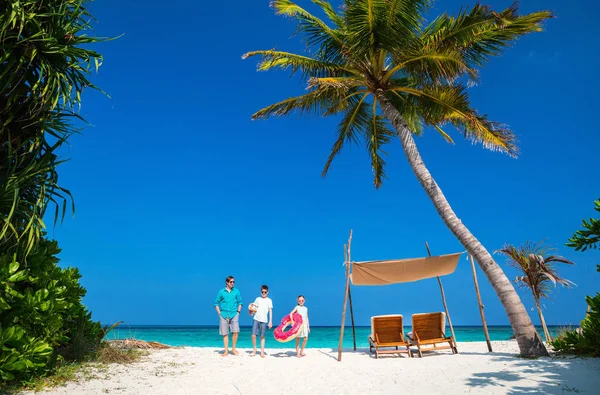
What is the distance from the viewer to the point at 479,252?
8.95 metres

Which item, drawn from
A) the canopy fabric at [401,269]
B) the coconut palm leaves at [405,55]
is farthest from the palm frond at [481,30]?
the canopy fabric at [401,269]

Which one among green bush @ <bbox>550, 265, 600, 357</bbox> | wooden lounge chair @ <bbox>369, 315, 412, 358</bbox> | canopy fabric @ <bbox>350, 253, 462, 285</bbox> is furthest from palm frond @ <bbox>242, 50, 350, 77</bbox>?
green bush @ <bbox>550, 265, 600, 357</bbox>

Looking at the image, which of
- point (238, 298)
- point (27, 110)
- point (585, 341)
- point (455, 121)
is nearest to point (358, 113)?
point (455, 121)

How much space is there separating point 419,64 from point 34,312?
8.85 metres

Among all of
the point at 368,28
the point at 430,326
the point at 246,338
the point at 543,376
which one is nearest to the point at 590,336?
the point at 543,376

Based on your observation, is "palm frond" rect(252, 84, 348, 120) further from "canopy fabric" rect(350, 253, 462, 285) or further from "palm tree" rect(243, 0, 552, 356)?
"canopy fabric" rect(350, 253, 462, 285)

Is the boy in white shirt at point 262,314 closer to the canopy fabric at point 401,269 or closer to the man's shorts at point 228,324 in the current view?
the man's shorts at point 228,324

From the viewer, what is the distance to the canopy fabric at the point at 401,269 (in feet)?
33.7

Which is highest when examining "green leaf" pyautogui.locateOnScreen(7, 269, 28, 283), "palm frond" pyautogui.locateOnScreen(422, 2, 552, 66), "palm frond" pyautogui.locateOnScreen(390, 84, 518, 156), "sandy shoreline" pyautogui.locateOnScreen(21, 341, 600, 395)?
"palm frond" pyautogui.locateOnScreen(422, 2, 552, 66)

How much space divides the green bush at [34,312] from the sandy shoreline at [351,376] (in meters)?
0.60

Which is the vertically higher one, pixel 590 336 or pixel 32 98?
pixel 32 98

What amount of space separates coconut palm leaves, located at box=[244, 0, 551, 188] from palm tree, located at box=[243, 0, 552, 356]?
0.07 ft

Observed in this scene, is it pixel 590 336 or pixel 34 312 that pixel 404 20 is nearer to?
pixel 590 336

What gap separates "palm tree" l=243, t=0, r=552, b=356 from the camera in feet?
30.2
